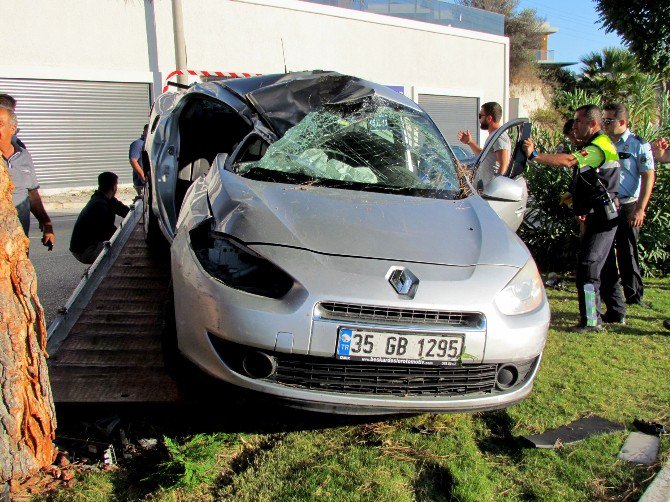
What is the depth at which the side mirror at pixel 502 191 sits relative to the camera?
4055mm

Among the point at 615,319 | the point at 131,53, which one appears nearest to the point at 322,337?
the point at 615,319

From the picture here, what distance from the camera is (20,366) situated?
2639 millimetres

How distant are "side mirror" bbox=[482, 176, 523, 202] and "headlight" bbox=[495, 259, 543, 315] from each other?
88 cm

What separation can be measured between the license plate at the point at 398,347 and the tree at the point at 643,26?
18605mm

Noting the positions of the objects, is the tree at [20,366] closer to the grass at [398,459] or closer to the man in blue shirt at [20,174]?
the grass at [398,459]

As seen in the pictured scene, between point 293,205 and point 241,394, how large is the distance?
98 cm

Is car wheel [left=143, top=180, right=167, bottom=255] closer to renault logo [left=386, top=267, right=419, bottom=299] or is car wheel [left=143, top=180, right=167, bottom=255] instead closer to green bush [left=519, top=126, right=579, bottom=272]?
renault logo [left=386, top=267, right=419, bottom=299]

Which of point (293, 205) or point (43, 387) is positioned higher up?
point (293, 205)

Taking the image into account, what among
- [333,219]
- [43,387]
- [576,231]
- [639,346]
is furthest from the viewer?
[576,231]

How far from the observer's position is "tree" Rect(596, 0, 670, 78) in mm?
18020

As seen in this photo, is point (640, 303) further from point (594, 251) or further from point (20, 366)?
point (20, 366)

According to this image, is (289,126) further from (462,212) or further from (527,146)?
(527,146)

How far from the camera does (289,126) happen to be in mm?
4023

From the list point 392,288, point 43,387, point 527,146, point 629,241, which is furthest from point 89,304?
point 629,241
